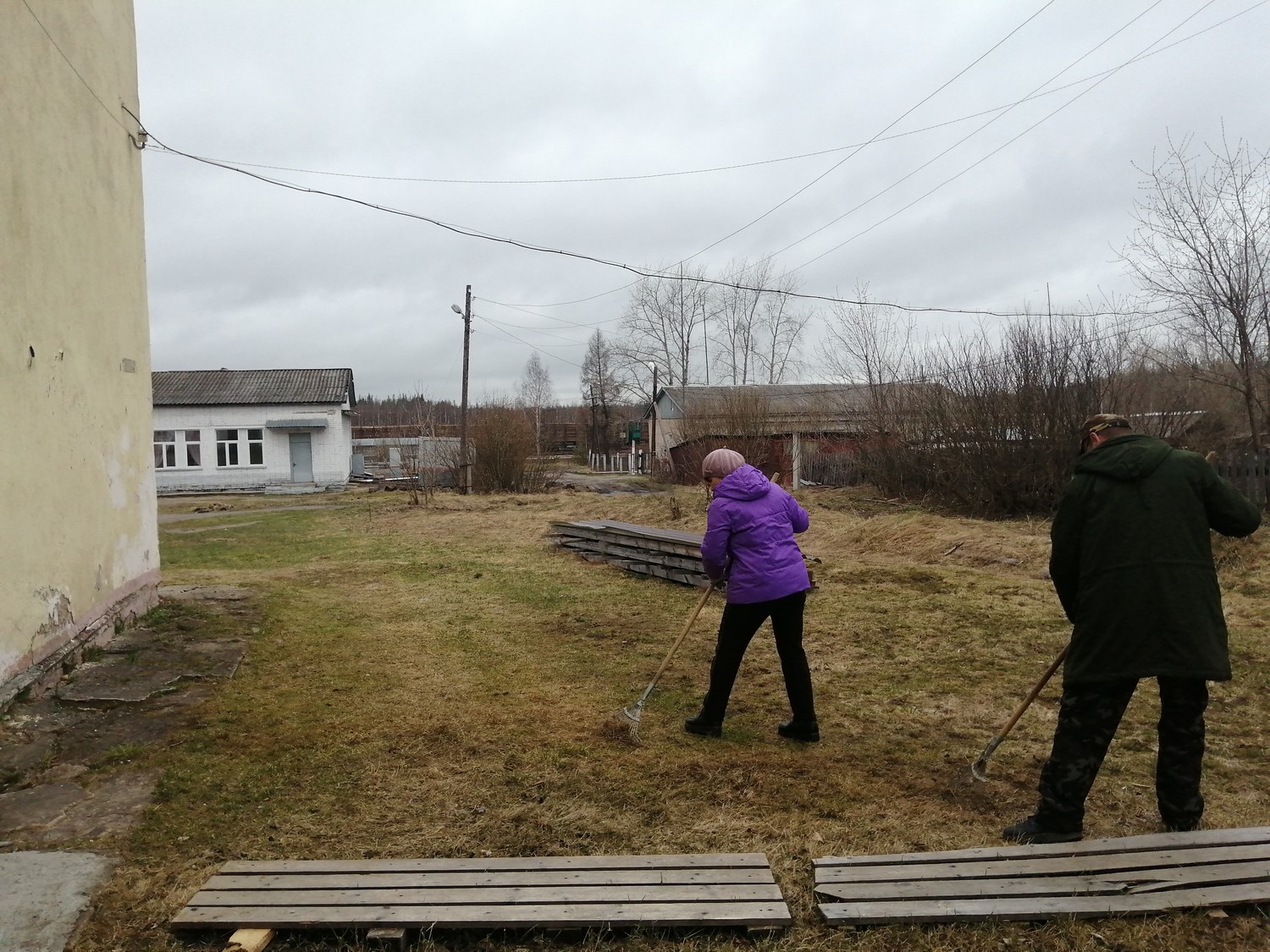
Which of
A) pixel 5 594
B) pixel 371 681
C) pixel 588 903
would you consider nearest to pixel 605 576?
pixel 371 681

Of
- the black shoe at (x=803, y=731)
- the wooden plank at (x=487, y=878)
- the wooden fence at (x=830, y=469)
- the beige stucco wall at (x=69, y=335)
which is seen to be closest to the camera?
the wooden plank at (x=487, y=878)

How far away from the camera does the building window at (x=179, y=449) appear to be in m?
32.4

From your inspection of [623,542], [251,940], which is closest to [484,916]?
Result: [251,940]

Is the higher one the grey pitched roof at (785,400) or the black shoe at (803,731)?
the grey pitched roof at (785,400)

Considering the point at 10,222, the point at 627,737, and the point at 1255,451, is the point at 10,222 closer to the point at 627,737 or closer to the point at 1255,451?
the point at 627,737

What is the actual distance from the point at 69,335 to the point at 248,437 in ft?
94.3

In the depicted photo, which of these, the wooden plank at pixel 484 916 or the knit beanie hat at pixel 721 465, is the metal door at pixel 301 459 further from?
the wooden plank at pixel 484 916

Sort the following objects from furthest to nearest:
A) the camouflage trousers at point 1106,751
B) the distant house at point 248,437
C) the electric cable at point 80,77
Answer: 1. the distant house at point 248,437
2. the electric cable at point 80,77
3. the camouflage trousers at point 1106,751

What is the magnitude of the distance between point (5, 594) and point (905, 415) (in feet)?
54.4

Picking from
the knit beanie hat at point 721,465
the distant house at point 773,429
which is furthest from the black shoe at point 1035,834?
the distant house at point 773,429

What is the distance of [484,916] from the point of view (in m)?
2.85

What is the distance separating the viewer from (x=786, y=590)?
179 inches

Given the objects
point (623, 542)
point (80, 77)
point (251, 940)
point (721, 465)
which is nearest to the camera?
point (251, 940)

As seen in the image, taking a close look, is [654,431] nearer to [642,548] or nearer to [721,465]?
[642,548]
